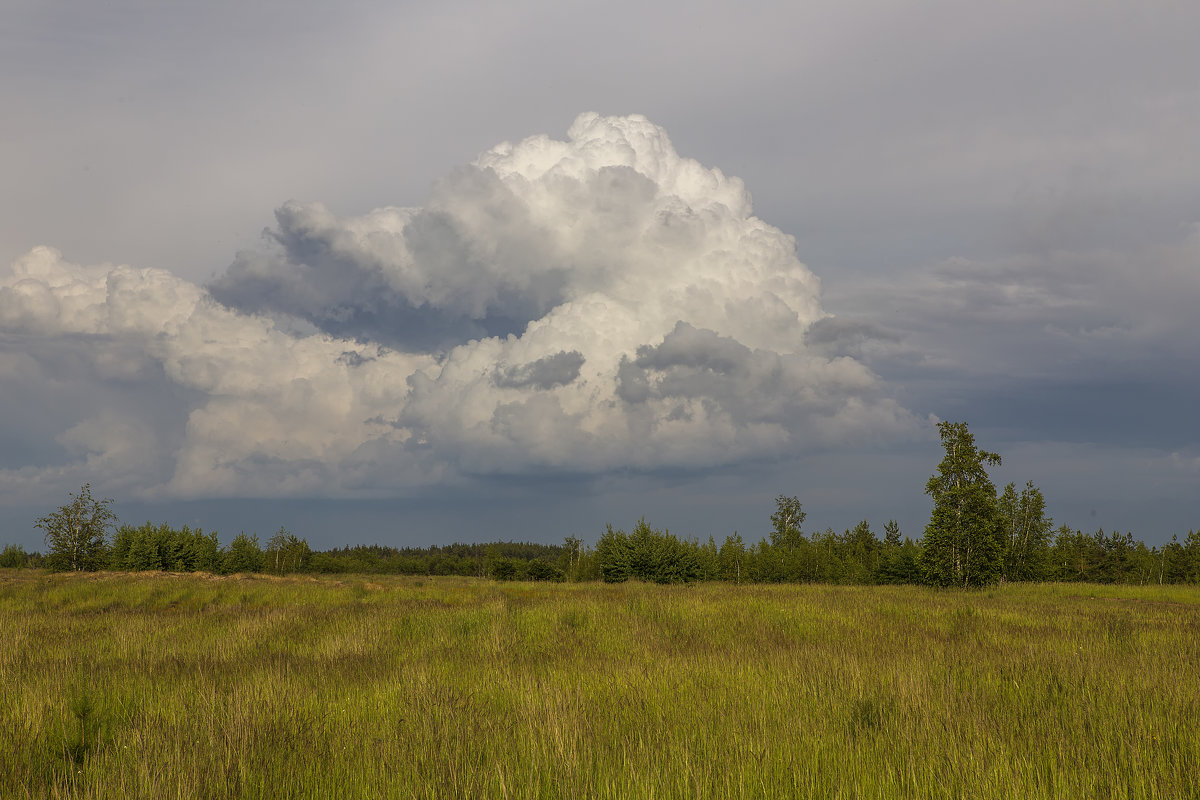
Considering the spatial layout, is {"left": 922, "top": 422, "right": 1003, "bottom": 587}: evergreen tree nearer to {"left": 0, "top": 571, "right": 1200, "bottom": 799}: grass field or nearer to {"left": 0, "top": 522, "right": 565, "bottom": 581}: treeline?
{"left": 0, "top": 571, "right": 1200, "bottom": 799}: grass field

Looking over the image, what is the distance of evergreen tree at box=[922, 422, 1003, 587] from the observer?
32.7m

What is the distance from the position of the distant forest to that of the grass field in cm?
2201

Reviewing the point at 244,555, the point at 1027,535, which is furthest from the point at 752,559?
the point at 244,555

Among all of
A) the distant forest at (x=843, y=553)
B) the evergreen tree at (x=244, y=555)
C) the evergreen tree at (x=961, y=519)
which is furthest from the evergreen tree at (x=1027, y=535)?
the evergreen tree at (x=244, y=555)

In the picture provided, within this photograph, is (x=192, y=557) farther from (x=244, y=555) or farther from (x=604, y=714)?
(x=604, y=714)

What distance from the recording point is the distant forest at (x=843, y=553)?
3312 cm

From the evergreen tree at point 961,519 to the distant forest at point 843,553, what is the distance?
2.0 inches

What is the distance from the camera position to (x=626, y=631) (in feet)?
40.2

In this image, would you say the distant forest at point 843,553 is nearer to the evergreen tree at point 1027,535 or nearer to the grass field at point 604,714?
the evergreen tree at point 1027,535

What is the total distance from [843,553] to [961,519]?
1948 inches

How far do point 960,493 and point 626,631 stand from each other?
89.9 ft

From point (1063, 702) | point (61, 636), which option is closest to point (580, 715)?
point (1063, 702)

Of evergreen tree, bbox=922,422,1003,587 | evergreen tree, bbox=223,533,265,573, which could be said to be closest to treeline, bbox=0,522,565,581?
evergreen tree, bbox=223,533,265,573

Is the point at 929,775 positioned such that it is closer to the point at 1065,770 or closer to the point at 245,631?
the point at 1065,770
